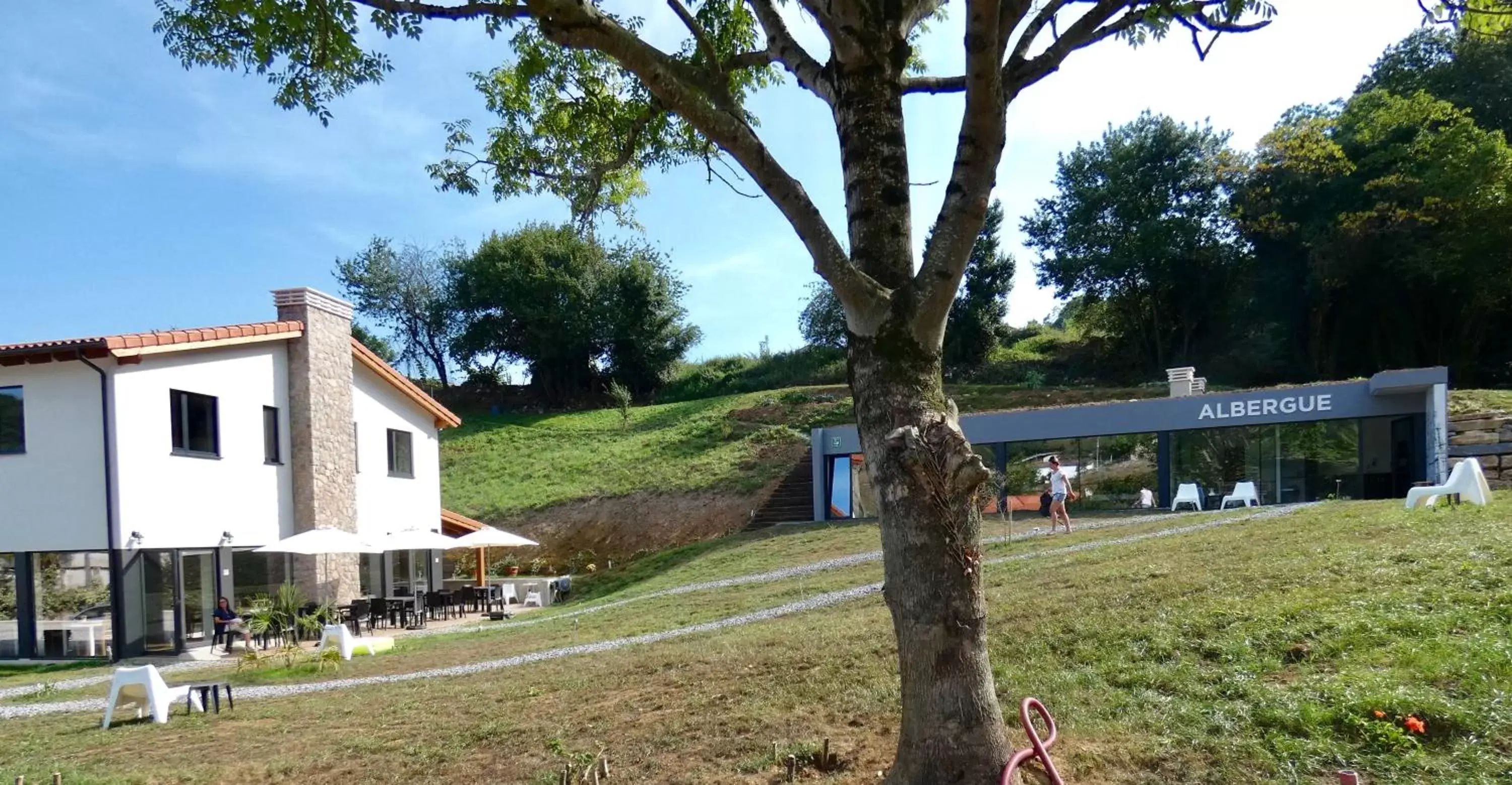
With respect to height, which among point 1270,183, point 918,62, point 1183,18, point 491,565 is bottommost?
point 491,565

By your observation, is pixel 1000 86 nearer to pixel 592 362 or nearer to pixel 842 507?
pixel 842 507

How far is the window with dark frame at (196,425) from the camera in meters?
16.2

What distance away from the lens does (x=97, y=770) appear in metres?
7.07

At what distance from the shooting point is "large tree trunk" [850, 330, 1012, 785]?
4117mm

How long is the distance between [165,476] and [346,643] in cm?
514

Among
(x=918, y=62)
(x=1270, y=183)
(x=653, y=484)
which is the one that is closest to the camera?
(x=918, y=62)

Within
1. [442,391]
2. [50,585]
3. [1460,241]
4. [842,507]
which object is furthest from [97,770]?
[442,391]

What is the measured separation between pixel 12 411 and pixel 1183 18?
59.7 feet

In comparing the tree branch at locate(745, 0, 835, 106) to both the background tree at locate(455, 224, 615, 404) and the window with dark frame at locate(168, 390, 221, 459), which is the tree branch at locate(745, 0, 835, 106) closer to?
the window with dark frame at locate(168, 390, 221, 459)

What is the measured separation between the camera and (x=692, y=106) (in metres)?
4.80

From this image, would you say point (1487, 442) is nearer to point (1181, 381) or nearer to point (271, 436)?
point (1181, 381)

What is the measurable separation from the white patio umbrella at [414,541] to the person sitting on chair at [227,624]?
2.68 metres

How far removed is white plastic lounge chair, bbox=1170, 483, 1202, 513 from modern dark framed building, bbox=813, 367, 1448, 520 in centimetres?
36

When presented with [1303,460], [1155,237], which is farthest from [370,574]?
[1155,237]
